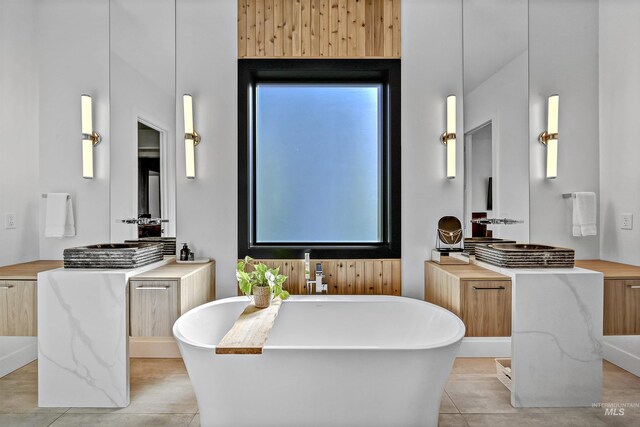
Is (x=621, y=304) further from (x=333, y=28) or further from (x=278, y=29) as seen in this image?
(x=278, y=29)

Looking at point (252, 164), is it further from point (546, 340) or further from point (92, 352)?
point (546, 340)

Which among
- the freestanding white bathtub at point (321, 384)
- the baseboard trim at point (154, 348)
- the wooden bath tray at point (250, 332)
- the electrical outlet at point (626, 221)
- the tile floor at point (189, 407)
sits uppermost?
the electrical outlet at point (626, 221)

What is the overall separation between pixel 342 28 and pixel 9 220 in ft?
8.88

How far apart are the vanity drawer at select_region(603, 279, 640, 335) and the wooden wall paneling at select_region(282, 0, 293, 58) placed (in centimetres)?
252

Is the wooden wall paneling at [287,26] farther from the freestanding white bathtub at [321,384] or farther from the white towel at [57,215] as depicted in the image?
the freestanding white bathtub at [321,384]

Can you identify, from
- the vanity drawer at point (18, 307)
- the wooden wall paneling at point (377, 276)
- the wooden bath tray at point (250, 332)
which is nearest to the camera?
the wooden bath tray at point (250, 332)

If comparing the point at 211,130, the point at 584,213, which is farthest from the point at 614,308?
the point at 211,130

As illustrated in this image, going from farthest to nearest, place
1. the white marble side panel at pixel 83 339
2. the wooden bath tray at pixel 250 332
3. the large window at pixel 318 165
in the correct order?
→ the large window at pixel 318 165 < the white marble side panel at pixel 83 339 < the wooden bath tray at pixel 250 332

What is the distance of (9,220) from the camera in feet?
7.82

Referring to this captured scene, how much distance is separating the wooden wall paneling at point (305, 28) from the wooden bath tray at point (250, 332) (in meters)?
1.83

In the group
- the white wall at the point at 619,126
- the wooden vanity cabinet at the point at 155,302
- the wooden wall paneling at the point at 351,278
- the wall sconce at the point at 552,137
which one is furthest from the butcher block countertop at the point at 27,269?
the white wall at the point at 619,126

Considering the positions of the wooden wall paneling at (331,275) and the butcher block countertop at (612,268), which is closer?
the butcher block countertop at (612,268)

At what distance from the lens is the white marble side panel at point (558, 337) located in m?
1.89

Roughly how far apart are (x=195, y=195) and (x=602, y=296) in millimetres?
2645
